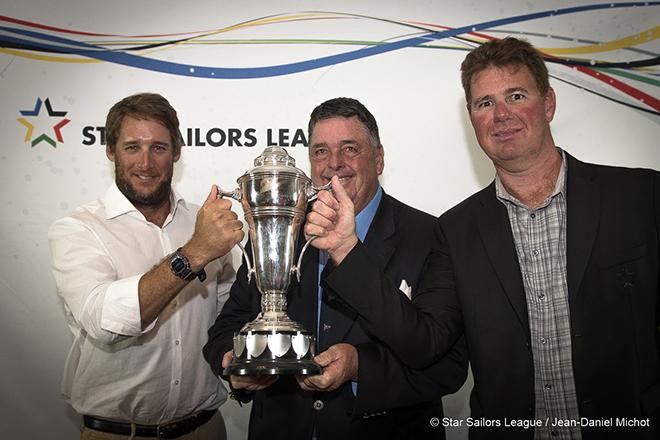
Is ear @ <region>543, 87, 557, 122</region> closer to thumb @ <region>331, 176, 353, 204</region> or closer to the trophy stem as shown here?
thumb @ <region>331, 176, 353, 204</region>

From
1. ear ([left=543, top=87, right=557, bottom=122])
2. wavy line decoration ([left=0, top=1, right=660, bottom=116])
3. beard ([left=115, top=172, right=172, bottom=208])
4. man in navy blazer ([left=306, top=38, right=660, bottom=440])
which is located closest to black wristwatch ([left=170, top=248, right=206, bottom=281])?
man in navy blazer ([left=306, top=38, right=660, bottom=440])

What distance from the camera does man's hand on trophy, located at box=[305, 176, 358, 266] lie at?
75.4 inches

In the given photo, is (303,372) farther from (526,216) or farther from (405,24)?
(405,24)

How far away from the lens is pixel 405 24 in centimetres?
360

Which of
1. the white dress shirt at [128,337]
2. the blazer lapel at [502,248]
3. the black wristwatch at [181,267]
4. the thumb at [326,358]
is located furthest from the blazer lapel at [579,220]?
the white dress shirt at [128,337]

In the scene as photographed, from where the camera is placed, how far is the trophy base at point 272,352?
6.11ft

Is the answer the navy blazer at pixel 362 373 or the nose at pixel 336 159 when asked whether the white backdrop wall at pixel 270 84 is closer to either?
the nose at pixel 336 159

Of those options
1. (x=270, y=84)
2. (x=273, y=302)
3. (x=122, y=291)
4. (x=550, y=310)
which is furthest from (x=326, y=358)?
(x=270, y=84)

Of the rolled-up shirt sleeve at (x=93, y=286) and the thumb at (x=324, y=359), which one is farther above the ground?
the rolled-up shirt sleeve at (x=93, y=286)

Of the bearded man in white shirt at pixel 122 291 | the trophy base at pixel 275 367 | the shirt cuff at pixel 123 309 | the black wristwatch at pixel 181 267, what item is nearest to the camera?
the trophy base at pixel 275 367

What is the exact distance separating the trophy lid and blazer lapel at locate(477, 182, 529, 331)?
683mm

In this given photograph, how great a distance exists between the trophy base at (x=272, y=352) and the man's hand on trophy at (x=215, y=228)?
0.32m

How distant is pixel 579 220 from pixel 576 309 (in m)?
0.30

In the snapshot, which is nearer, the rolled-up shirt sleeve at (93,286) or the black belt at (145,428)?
the rolled-up shirt sleeve at (93,286)
